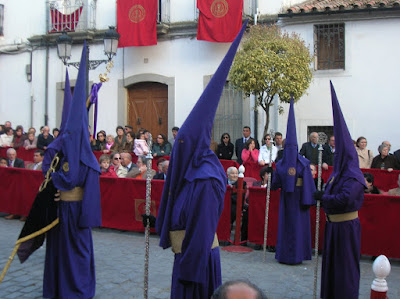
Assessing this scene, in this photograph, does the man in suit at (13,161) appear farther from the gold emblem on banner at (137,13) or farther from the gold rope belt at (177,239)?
the gold rope belt at (177,239)

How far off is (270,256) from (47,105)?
13.8m

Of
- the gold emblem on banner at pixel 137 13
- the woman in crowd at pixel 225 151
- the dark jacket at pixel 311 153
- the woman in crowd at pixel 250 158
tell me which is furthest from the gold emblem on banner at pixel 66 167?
the gold emblem on banner at pixel 137 13

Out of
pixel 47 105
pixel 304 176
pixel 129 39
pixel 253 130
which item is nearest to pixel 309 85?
pixel 253 130

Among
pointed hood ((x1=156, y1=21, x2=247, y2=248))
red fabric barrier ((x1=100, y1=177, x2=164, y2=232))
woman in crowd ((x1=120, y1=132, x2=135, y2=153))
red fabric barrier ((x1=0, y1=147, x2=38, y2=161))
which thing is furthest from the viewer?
red fabric barrier ((x1=0, y1=147, x2=38, y2=161))

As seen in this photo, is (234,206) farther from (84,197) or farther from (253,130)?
(253,130)

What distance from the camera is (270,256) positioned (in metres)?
8.79

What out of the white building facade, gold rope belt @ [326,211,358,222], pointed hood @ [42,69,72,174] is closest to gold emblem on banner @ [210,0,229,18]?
the white building facade

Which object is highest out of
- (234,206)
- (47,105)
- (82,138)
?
(47,105)

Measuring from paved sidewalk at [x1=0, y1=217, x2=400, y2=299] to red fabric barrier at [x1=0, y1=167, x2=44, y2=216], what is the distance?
1921 millimetres

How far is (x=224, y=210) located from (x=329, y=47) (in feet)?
27.5

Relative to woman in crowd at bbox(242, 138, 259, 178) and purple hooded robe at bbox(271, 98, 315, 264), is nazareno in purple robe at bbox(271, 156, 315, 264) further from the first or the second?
woman in crowd at bbox(242, 138, 259, 178)

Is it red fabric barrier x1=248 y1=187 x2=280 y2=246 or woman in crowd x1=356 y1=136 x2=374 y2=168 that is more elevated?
woman in crowd x1=356 y1=136 x2=374 y2=168

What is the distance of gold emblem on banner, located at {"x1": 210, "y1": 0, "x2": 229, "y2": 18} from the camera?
54.2 ft

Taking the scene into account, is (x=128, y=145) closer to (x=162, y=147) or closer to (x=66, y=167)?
(x=162, y=147)
